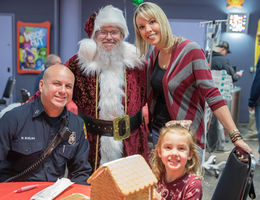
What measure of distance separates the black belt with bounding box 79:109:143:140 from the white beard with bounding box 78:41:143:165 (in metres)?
0.03

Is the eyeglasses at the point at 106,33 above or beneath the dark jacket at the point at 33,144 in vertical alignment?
above

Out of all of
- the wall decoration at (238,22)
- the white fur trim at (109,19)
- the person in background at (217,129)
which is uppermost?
→ the wall decoration at (238,22)

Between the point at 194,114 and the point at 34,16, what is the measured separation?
603cm

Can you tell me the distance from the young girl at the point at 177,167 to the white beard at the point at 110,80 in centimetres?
61

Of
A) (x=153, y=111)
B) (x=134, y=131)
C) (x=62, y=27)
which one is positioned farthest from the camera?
(x=62, y=27)

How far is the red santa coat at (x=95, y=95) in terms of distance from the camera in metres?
1.98

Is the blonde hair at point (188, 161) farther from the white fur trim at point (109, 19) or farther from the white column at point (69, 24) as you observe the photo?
the white column at point (69, 24)

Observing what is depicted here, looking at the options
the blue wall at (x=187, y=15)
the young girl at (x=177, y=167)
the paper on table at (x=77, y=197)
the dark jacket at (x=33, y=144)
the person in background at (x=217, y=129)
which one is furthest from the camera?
the blue wall at (x=187, y=15)

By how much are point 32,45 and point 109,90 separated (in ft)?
17.7

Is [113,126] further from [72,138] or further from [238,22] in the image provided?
[238,22]

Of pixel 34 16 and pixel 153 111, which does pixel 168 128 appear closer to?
pixel 153 111

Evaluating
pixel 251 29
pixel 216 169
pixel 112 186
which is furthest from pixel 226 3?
pixel 112 186

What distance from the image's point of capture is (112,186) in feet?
2.81

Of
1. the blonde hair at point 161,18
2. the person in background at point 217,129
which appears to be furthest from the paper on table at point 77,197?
the person in background at point 217,129
